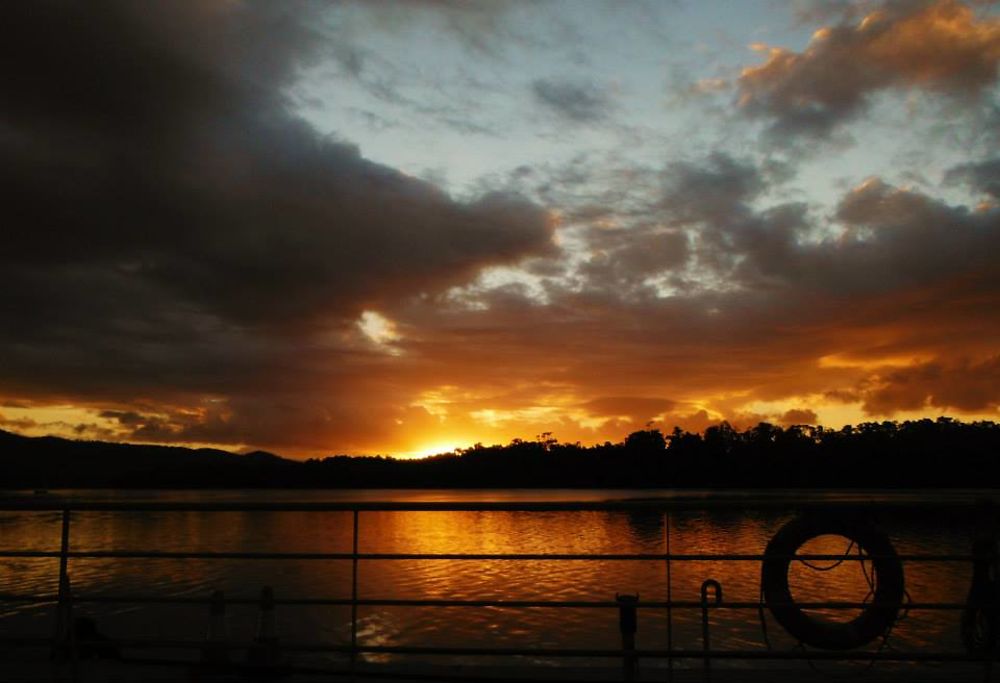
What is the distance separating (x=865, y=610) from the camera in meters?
4.49

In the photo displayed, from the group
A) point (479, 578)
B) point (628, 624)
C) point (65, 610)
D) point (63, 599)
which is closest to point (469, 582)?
point (479, 578)

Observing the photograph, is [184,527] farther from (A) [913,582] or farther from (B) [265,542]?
(A) [913,582]

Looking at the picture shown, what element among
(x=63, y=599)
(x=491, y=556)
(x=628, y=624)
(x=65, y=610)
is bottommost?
(x=628, y=624)

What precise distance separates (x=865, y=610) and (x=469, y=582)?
22.1 meters

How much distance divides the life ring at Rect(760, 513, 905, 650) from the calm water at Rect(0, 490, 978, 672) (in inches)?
35.3

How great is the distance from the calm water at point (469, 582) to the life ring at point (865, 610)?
2.94 ft

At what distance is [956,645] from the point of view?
15.3m

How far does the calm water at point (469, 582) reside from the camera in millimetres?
16250

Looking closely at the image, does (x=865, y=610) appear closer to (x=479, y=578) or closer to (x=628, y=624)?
(x=628, y=624)

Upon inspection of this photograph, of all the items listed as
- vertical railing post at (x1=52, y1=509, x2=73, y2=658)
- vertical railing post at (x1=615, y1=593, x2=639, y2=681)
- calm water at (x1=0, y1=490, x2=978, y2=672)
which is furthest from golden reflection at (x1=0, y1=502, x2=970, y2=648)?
vertical railing post at (x1=52, y1=509, x2=73, y2=658)

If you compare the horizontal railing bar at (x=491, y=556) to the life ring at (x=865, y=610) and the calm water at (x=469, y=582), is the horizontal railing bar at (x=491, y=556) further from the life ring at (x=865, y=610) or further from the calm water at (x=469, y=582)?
the calm water at (x=469, y=582)

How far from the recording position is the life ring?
446 centimetres

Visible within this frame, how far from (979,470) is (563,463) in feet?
183

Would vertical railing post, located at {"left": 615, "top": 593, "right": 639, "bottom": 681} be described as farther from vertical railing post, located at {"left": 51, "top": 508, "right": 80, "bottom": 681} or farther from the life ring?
vertical railing post, located at {"left": 51, "top": 508, "right": 80, "bottom": 681}
